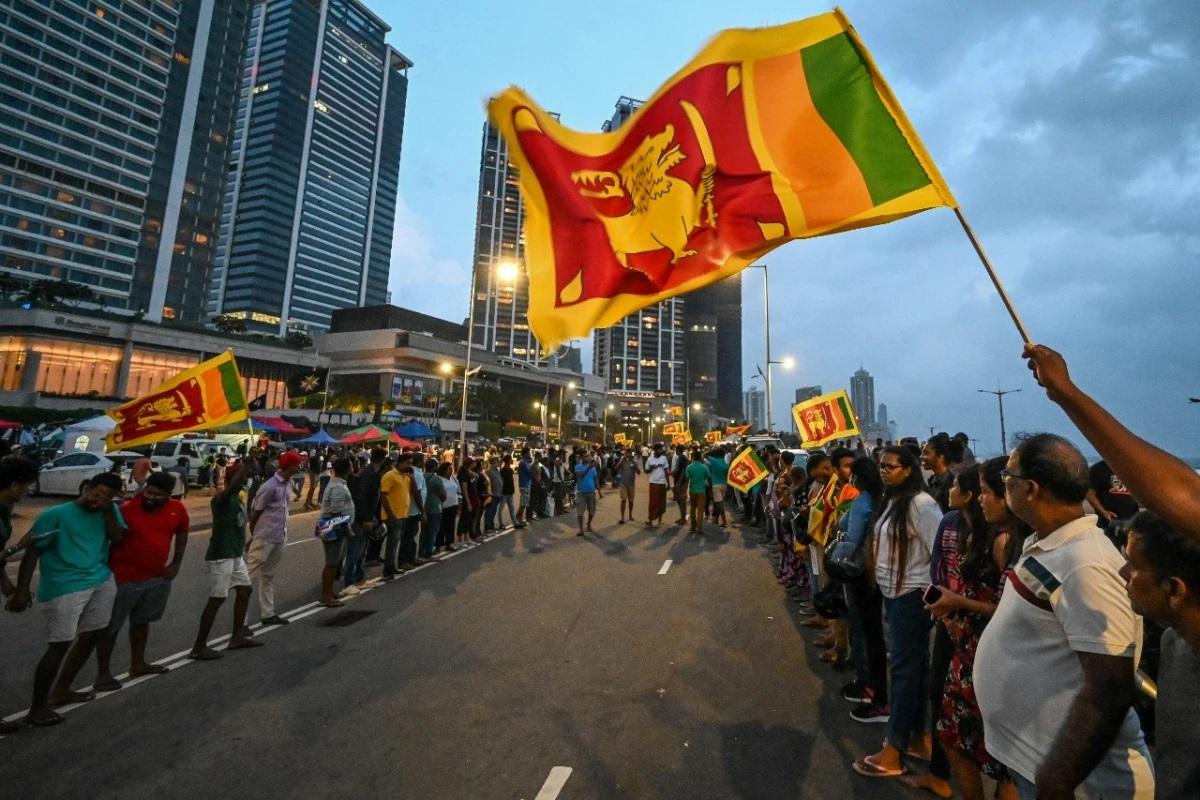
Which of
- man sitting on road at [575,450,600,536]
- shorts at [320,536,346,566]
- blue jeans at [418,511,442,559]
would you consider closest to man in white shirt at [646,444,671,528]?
man sitting on road at [575,450,600,536]

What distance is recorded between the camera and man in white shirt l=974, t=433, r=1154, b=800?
1.63 meters

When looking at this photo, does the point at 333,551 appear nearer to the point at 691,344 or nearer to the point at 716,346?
the point at 691,344

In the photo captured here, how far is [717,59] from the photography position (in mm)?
3703

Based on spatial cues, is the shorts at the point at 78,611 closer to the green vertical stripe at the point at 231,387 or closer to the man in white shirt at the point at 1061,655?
the green vertical stripe at the point at 231,387

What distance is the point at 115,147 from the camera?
8925 cm

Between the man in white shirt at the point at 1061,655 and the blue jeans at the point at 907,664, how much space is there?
1353 millimetres

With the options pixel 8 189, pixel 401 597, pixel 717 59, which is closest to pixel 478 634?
pixel 401 597

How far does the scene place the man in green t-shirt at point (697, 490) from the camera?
39.8 feet

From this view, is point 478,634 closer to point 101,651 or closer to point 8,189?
point 101,651

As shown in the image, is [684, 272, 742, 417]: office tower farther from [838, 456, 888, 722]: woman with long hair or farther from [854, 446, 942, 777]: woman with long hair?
[854, 446, 942, 777]: woman with long hair

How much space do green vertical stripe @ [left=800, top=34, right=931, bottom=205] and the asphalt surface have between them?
3.48 meters

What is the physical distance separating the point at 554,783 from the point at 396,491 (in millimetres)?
5937

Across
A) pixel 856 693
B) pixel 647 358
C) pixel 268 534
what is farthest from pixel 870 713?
pixel 647 358

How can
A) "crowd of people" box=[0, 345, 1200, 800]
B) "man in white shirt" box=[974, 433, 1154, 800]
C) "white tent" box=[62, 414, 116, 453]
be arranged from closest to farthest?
1. "crowd of people" box=[0, 345, 1200, 800]
2. "man in white shirt" box=[974, 433, 1154, 800]
3. "white tent" box=[62, 414, 116, 453]
